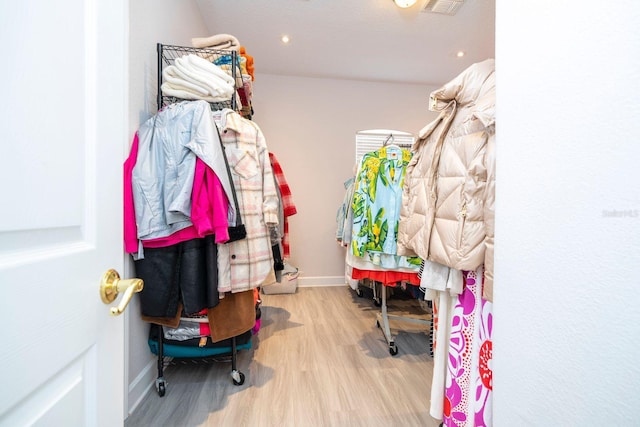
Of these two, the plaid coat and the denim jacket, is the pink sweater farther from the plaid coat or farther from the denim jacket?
the plaid coat

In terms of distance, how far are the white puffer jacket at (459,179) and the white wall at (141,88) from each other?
4.71 feet

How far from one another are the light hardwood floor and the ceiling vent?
2678mm

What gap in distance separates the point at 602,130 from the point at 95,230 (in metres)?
0.90

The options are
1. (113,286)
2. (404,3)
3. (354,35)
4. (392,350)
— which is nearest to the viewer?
(113,286)

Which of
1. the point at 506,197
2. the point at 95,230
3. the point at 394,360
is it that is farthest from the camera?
the point at 394,360

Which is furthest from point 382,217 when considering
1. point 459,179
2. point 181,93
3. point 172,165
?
point 181,93

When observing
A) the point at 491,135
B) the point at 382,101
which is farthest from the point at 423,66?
the point at 491,135

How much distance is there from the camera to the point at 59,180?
42 cm

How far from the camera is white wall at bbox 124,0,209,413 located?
4.38ft

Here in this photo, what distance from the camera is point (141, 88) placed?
4.76 ft

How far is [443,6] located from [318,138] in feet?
6.08

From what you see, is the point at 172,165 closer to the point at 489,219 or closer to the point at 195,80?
the point at 195,80

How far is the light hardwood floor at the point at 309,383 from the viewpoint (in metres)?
1.33

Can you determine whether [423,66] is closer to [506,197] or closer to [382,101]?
[382,101]
